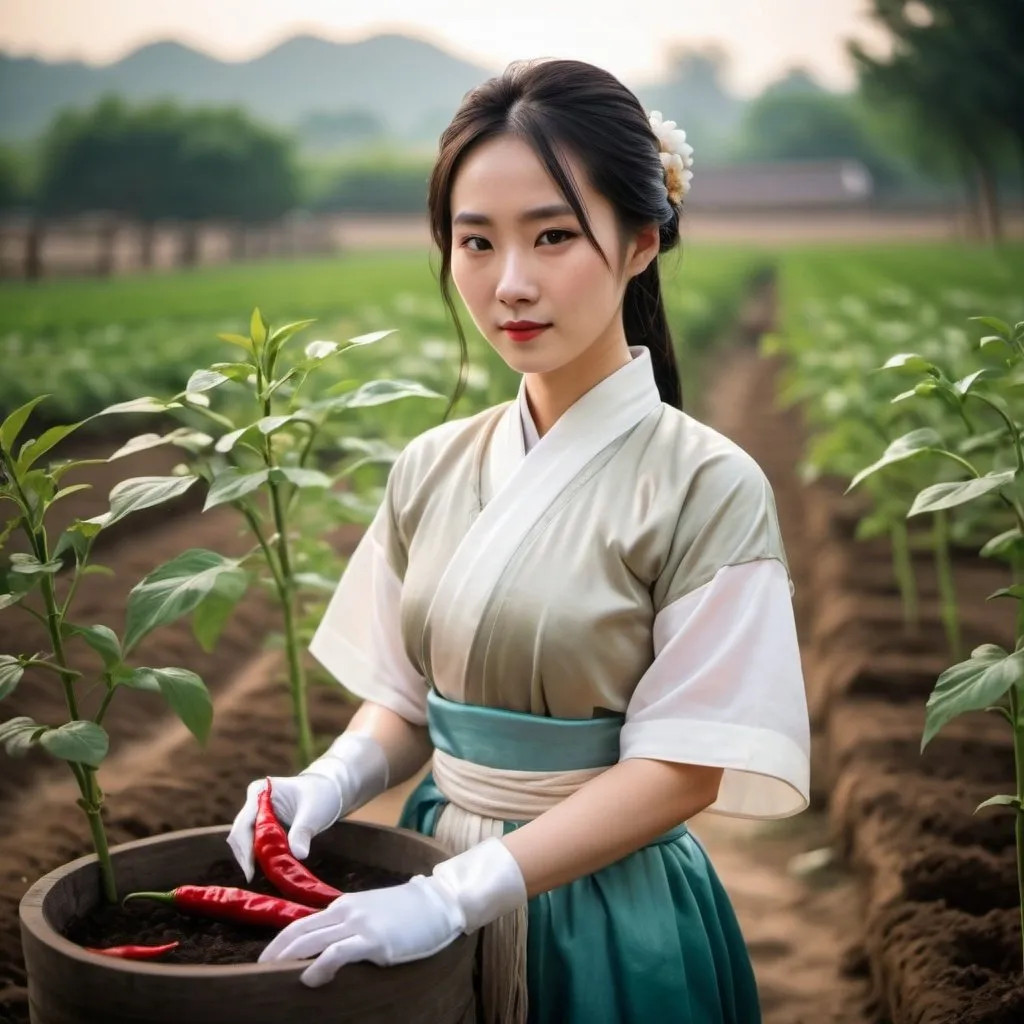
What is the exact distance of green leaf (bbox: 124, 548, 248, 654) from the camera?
1278 millimetres

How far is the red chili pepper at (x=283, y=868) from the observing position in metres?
1.21

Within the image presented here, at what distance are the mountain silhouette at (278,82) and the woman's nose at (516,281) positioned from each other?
3.60m

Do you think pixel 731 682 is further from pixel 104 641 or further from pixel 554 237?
pixel 104 641

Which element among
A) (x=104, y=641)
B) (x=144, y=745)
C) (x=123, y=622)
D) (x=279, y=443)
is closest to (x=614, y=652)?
(x=104, y=641)

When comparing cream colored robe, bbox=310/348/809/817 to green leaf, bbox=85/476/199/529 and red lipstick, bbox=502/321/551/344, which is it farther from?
green leaf, bbox=85/476/199/529

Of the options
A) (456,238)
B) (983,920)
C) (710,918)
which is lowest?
(983,920)

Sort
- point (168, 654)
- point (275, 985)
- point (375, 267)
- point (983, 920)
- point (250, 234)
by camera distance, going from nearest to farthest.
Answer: point (275, 985) < point (983, 920) < point (168, 654) < point (250, 234) < point (375, 267)

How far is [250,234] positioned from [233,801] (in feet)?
17.5

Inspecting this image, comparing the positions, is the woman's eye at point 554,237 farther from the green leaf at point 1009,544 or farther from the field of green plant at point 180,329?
the field of green plant at point 180,329

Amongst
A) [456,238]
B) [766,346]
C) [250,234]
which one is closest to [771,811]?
[456,238]

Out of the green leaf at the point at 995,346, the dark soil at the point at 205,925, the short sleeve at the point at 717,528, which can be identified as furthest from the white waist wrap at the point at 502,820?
the green leaf at the point at 995,346

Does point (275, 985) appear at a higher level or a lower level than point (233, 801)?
higher

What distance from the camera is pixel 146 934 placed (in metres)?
1.18

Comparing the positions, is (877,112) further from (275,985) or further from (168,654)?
(275,985)
